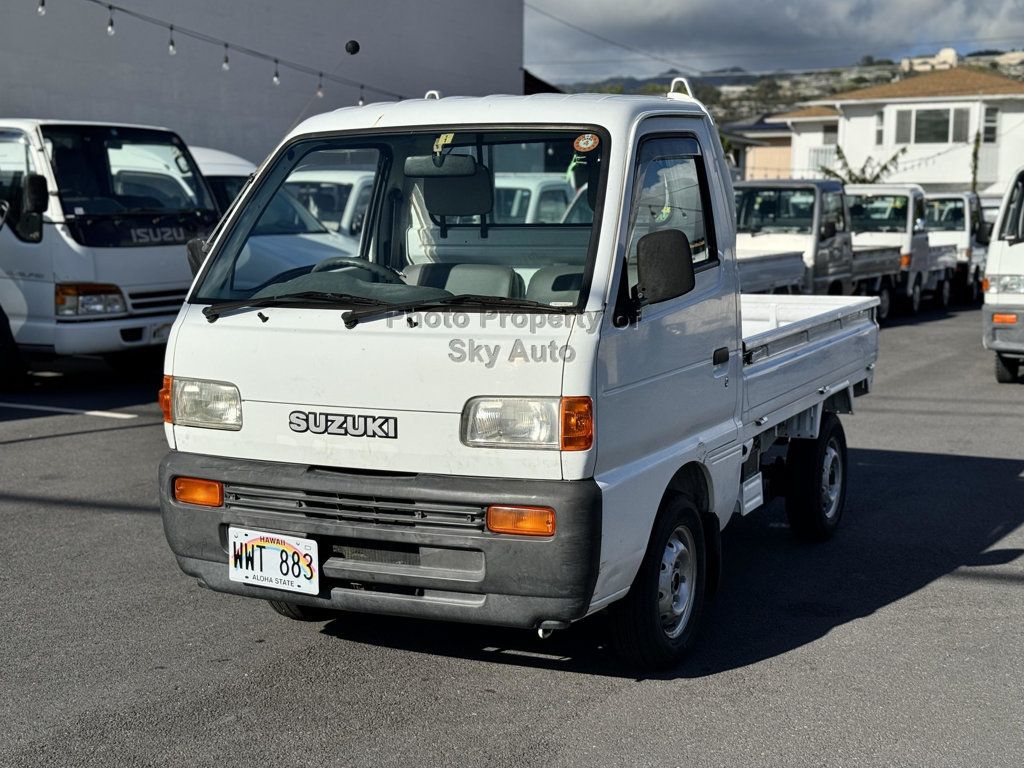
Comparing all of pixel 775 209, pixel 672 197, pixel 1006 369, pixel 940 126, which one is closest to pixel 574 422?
pixel 672 197

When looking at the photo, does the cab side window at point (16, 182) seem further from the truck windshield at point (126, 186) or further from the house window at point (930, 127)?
the house window at point (930, 127)

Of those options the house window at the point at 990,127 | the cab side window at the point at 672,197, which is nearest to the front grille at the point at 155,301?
the cab side window at the point at 672,197

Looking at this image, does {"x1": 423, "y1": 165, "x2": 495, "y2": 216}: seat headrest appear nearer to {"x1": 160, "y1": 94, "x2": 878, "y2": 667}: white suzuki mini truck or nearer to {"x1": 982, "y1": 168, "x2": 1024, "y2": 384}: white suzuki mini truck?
{"x1": 160, "y1": 94, "x2": 878, "y2": 667}: white suzuki mini truck

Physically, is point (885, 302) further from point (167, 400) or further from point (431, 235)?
point (167, 400)

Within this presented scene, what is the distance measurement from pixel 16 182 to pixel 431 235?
A: 24.1 ft

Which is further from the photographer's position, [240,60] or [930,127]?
[930,127]

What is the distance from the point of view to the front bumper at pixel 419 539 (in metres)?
4.14

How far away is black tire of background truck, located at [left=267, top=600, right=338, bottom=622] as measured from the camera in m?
5.29

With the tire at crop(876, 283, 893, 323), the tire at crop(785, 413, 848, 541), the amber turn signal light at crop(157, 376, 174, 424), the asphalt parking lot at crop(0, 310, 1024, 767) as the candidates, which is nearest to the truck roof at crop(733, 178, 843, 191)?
the tire at crop(876, 283, 893, 323)

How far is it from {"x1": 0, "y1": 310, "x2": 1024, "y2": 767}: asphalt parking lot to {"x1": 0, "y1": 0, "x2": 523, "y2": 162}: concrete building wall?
45.0 feet

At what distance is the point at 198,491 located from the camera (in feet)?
15.1

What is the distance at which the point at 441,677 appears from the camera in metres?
4.76

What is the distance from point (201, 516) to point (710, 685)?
1959mm

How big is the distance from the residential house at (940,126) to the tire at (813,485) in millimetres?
45086
